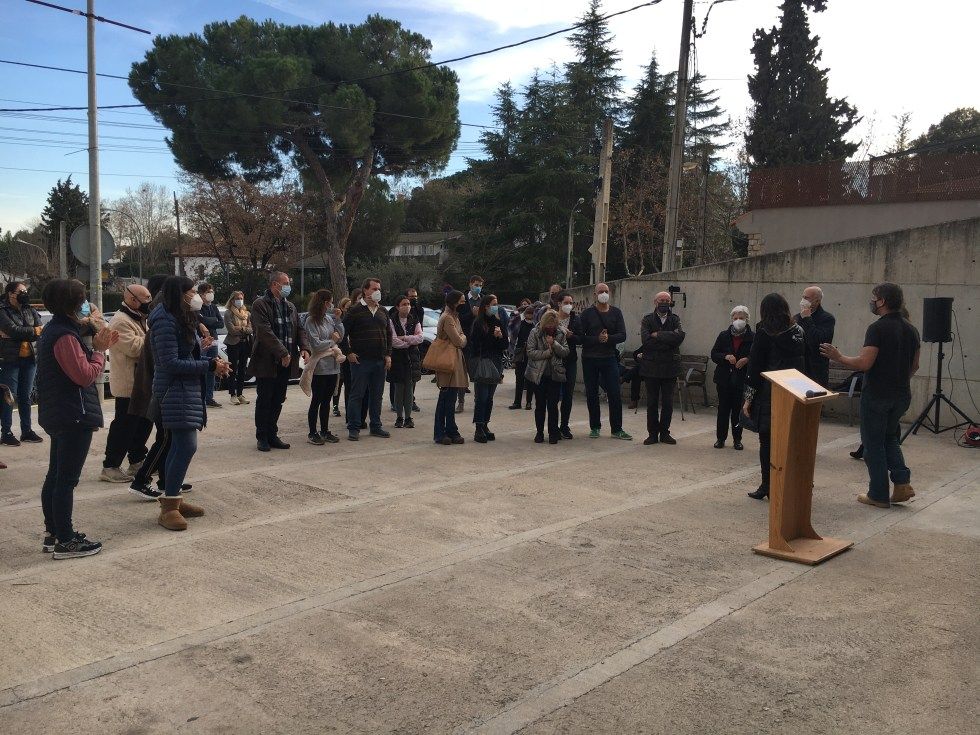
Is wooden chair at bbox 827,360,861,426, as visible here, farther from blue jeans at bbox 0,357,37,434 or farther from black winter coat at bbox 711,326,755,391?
blue jeans at bbox 0,357,37,434

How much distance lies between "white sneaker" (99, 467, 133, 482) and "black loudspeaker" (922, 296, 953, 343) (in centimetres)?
890

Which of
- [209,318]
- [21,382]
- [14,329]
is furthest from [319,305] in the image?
[209,318]

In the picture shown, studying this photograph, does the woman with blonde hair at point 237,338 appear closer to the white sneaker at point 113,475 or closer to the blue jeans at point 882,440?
the white sneaker at point 113,475

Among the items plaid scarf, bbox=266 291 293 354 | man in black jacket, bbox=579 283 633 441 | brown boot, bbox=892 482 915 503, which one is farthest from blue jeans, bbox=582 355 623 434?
brown boot, bbox=892 482 915 503

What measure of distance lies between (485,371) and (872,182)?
1155cm

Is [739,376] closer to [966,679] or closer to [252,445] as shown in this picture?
[252,445]

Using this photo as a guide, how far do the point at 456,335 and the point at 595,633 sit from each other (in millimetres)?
5953

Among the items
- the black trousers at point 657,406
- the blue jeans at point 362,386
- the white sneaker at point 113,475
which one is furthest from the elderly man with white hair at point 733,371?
the white sneaker at point 113,475

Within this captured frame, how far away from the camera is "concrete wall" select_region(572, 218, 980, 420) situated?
457 inches

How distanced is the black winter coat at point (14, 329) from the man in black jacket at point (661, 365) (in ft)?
23.0

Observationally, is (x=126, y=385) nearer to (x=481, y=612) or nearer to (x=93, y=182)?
(x=481, y=612)

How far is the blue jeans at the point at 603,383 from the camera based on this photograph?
35.0ft

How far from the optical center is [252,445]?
32.0 ft

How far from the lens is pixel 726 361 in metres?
10.1
